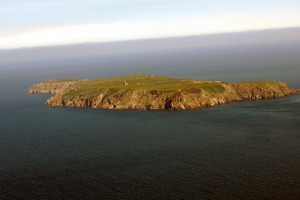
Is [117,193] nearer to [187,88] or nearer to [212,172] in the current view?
[212,172]

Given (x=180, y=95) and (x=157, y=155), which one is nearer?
(x=157, y=155)

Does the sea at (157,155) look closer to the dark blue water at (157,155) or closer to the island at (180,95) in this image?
the dark blue water at (157,155)

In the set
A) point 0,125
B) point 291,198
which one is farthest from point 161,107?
point 291,198

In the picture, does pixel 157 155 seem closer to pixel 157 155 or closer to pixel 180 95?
pixel 157 155

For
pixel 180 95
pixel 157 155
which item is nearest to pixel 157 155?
pixel 157 155

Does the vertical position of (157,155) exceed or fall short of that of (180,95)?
it falls short

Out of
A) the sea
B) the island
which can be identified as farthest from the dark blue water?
the island
